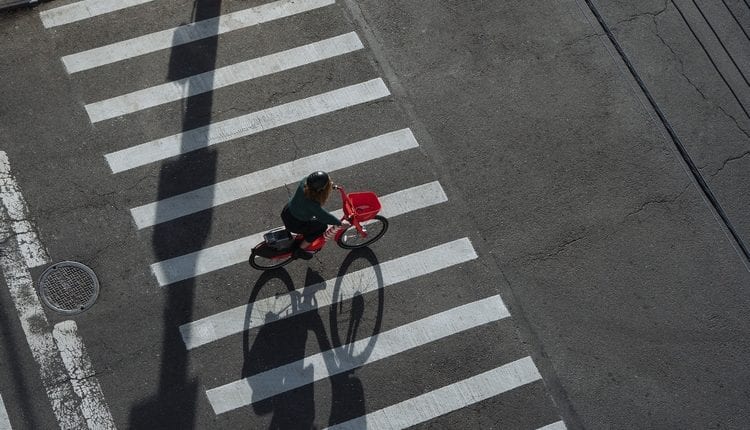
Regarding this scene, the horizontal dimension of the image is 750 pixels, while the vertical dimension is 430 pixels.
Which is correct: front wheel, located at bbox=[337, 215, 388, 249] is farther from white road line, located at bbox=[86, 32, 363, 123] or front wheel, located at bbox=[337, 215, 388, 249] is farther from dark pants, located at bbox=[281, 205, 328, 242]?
white road line, located at bbox=[86, 32, 363, 123]

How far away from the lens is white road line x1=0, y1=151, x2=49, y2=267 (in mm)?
9508

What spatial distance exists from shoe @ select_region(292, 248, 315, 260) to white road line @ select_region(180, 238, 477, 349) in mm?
444

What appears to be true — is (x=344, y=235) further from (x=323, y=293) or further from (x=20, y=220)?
(x=20, y=220)

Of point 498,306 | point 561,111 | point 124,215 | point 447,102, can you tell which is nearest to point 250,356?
point 124,215

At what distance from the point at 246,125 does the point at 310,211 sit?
8.44 ft

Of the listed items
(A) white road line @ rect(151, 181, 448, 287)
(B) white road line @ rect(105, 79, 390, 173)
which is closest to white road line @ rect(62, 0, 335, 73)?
(B) white road line @ rect(105, 79, 390, 173)

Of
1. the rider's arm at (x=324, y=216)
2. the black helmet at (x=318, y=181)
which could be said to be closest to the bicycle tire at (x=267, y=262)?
the rider's arm at (x=324, y=216)

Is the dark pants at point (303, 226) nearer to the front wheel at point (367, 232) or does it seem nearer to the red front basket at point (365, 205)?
the red front basket at point (365, 205)

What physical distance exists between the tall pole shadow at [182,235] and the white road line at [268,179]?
0.28ft

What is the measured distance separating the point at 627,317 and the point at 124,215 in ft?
23.6

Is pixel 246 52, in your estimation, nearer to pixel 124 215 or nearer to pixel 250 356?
pixel 124 215

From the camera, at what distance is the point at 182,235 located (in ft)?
32.2

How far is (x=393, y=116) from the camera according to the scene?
1086 centimetres

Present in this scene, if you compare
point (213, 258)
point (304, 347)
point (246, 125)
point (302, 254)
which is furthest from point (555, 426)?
point (246, 125)
